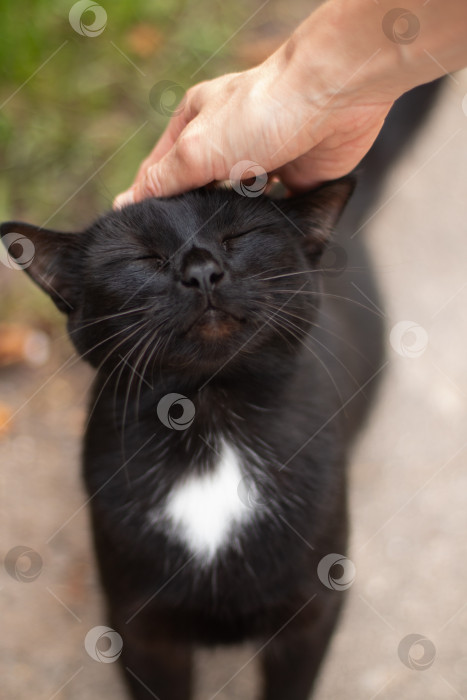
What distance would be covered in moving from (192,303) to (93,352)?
266 millimetres

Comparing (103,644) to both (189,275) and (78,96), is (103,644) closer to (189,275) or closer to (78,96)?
(189,275)

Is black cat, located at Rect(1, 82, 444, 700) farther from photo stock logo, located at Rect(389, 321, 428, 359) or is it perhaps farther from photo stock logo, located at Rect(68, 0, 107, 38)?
photo stock logo, located at Rect(68, 0, 107, 38)

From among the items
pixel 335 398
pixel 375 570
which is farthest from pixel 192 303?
pixel 375 570

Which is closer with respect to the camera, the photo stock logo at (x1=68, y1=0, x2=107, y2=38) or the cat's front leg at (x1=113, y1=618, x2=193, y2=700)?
the cat's front leg at (x1=113, y1=618, x2=193, y2=700)

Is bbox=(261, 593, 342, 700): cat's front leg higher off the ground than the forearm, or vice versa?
the forearm

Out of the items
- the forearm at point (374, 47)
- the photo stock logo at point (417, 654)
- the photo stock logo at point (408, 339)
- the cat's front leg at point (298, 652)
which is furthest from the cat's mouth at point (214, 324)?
the photo stock logo at point (417, 654)

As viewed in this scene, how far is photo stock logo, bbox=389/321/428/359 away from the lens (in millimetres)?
1949

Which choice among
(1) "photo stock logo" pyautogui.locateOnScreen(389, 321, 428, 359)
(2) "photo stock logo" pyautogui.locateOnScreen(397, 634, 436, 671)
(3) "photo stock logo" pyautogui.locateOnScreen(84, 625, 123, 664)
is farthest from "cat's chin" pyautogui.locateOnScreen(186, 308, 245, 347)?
(2) "photo stock logo" pyautogui.locateOnScreen(397, 634, 436, 671)

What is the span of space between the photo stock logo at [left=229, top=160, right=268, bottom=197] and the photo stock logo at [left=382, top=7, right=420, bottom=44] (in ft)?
1.07

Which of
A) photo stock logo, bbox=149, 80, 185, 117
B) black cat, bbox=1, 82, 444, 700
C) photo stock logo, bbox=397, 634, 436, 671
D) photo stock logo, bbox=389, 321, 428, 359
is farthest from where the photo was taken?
photo stock logo, bbox=149, 80, 185, 117

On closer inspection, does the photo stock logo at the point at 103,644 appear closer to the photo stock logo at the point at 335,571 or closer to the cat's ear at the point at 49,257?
the photo stock logo at the point at 335,571

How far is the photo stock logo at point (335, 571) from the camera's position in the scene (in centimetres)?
136

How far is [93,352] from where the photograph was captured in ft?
4.03

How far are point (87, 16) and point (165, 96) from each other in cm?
33
